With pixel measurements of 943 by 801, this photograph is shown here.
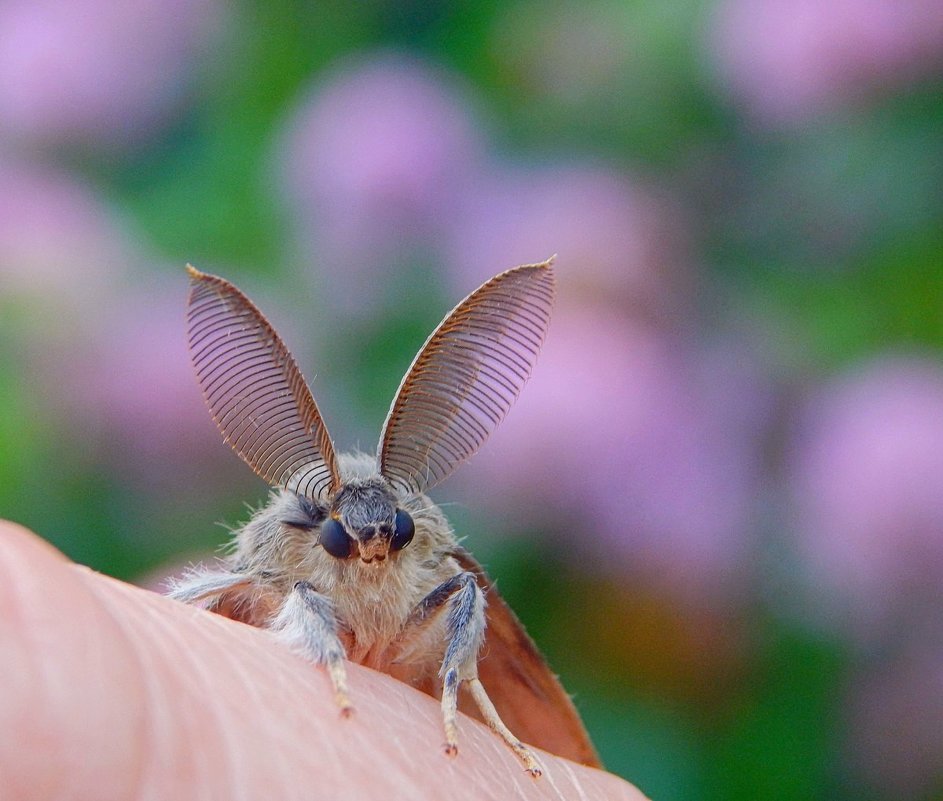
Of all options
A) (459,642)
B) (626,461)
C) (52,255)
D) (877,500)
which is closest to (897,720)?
(877,500)

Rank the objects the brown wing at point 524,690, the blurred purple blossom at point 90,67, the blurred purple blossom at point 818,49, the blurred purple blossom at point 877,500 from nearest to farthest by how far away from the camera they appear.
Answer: the brown wing at point 524,690, the blurred purple blossom at point 877,500, the blurred purple blossom at point 818,49, the blurred purple blossom at point 90,67

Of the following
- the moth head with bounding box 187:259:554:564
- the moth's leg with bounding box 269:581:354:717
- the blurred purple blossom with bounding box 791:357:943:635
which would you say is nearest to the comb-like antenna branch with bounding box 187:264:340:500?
the moth head with bounding box 187:259:554:564

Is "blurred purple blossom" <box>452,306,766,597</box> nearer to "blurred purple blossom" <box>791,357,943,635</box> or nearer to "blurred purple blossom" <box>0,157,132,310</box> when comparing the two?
"blurred purple blossom" <box>791,357,943,635</box>

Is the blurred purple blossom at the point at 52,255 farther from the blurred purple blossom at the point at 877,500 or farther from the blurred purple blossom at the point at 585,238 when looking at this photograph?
the blurred purple blossom at the point at 877,500

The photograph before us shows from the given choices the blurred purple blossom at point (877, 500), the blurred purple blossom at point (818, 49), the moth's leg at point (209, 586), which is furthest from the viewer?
the blurred purple blossom at point (818, 49)

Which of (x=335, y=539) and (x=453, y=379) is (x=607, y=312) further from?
(x=335, y=539)

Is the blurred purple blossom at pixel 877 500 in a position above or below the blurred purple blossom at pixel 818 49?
below

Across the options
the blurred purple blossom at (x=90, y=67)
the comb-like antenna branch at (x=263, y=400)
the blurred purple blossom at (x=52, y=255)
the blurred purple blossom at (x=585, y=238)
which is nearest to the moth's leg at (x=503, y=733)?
the comb-like antenna branch at (x=263, y=400)
